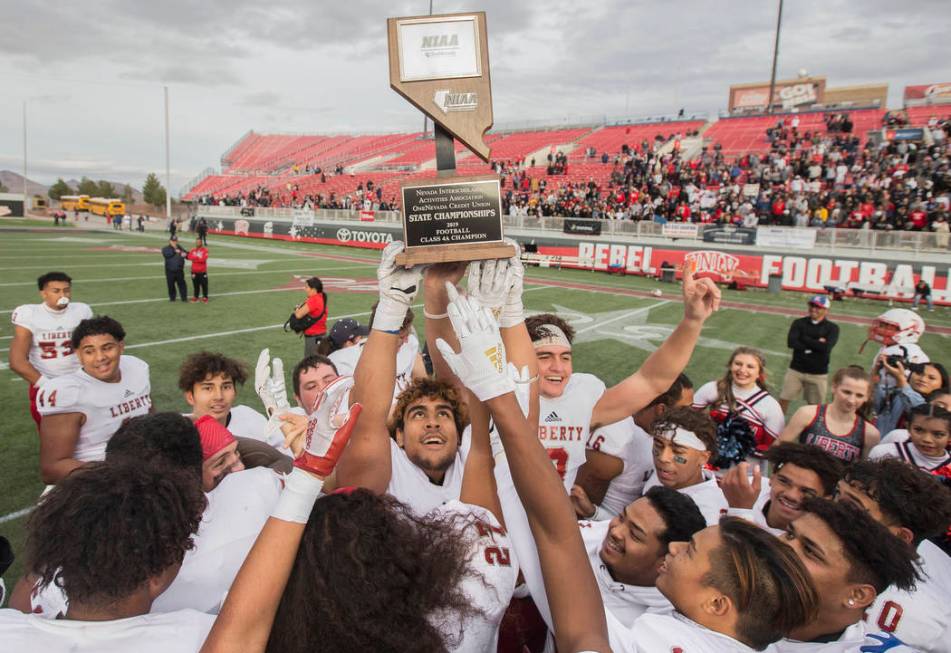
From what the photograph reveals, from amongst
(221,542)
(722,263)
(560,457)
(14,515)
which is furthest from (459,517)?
(722,263)

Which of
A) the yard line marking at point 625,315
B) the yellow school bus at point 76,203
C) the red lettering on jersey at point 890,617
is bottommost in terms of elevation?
the yard line marking at point 625,315

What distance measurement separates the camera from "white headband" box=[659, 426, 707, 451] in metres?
3.32

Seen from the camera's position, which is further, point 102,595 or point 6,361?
point 6,361

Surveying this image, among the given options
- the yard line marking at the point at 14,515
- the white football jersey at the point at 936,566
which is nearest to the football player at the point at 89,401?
the yard line marking at the point at 14,515

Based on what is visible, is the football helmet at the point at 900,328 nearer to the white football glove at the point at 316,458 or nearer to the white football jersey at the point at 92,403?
the white football glove at the point at 316,458

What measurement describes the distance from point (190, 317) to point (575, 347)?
803cm

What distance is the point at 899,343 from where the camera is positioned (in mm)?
6281

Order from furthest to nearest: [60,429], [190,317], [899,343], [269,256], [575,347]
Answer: [269,256], [190,317], [575,347], [899,343], [60,429]

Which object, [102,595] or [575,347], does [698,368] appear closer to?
[575,347]

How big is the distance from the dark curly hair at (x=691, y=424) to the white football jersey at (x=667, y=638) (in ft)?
5.44

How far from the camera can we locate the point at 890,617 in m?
2.53

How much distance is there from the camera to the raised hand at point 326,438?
62.2 inches

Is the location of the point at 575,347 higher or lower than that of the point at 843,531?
lower

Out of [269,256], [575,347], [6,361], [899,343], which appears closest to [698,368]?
[575,347]
